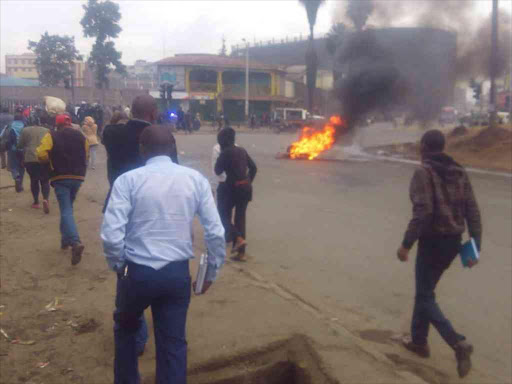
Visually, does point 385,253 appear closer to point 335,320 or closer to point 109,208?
point 335,320

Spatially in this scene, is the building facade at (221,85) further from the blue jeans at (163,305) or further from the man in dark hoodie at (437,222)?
the blue jeans at (163,305)

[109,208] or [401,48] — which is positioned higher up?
[401,48]

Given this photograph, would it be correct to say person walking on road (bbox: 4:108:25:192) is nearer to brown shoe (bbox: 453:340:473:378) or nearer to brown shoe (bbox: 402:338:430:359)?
brown shoe (bbox: 402:338:430:359)

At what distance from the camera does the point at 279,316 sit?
477cm

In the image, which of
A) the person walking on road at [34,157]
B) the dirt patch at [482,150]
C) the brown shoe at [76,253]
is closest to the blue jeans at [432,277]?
the brown shoe at [76,253]

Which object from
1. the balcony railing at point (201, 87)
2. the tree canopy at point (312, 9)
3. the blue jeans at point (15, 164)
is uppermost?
the tree canopy at point (312, 9)

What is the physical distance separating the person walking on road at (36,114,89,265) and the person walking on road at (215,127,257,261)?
5.28 ft

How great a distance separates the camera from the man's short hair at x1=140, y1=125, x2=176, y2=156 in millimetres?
3199

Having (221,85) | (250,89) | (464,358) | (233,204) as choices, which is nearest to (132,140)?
(464,358)

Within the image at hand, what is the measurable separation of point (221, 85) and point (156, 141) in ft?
168

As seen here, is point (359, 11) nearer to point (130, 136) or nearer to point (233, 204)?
point (233, 204)

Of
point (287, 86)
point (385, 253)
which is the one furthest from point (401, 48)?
point (287, 86)

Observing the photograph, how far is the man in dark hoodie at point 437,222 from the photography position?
13.4 feet

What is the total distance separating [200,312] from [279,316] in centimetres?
68
